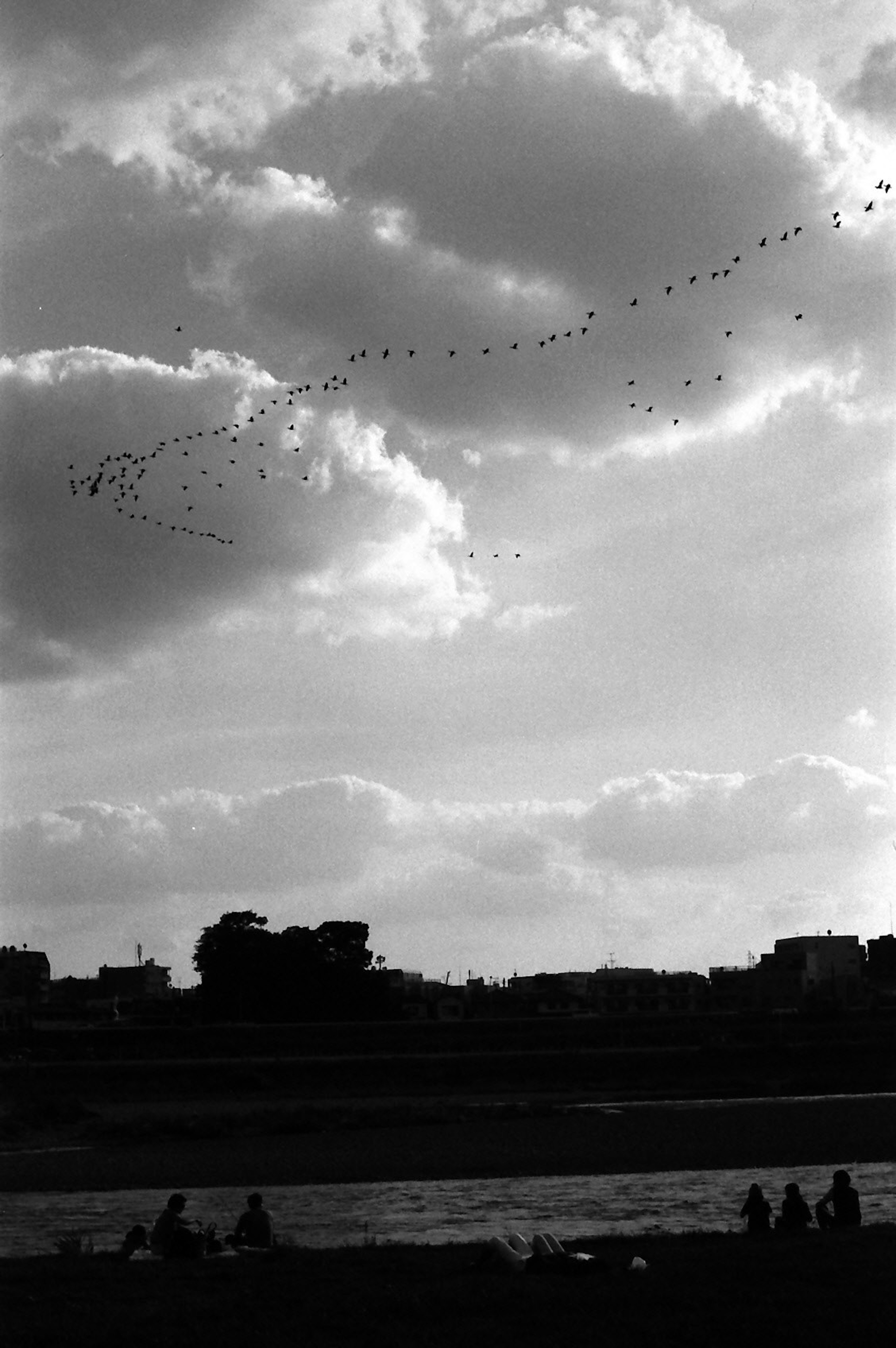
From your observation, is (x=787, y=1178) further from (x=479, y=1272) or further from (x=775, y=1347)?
(x=775, y=1347)

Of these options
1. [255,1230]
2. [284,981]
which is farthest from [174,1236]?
[284,981]

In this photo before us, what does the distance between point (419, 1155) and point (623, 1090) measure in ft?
141

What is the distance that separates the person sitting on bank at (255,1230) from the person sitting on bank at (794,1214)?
30.9 feet

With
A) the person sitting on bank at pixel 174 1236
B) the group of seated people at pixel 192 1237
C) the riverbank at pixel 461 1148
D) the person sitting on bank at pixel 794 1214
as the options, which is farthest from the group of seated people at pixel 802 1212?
the riverbank at pixel 461 1148

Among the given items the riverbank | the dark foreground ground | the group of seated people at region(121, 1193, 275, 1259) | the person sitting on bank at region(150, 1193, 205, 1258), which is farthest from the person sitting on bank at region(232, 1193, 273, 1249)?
the riverbank

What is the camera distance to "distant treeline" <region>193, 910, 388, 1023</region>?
156 meters

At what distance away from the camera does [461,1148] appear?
2264 inches

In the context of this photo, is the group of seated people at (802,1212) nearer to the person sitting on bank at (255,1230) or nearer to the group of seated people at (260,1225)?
the group of seated people at (260,1225)

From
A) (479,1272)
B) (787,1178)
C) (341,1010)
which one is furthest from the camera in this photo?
(341,1010)

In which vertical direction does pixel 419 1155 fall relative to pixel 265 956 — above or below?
below

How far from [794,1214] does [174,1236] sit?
11.3 metres

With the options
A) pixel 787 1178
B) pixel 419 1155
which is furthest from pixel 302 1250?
pixel 419 1155

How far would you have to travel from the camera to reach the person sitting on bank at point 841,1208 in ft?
96.0

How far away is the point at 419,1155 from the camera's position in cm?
5500
